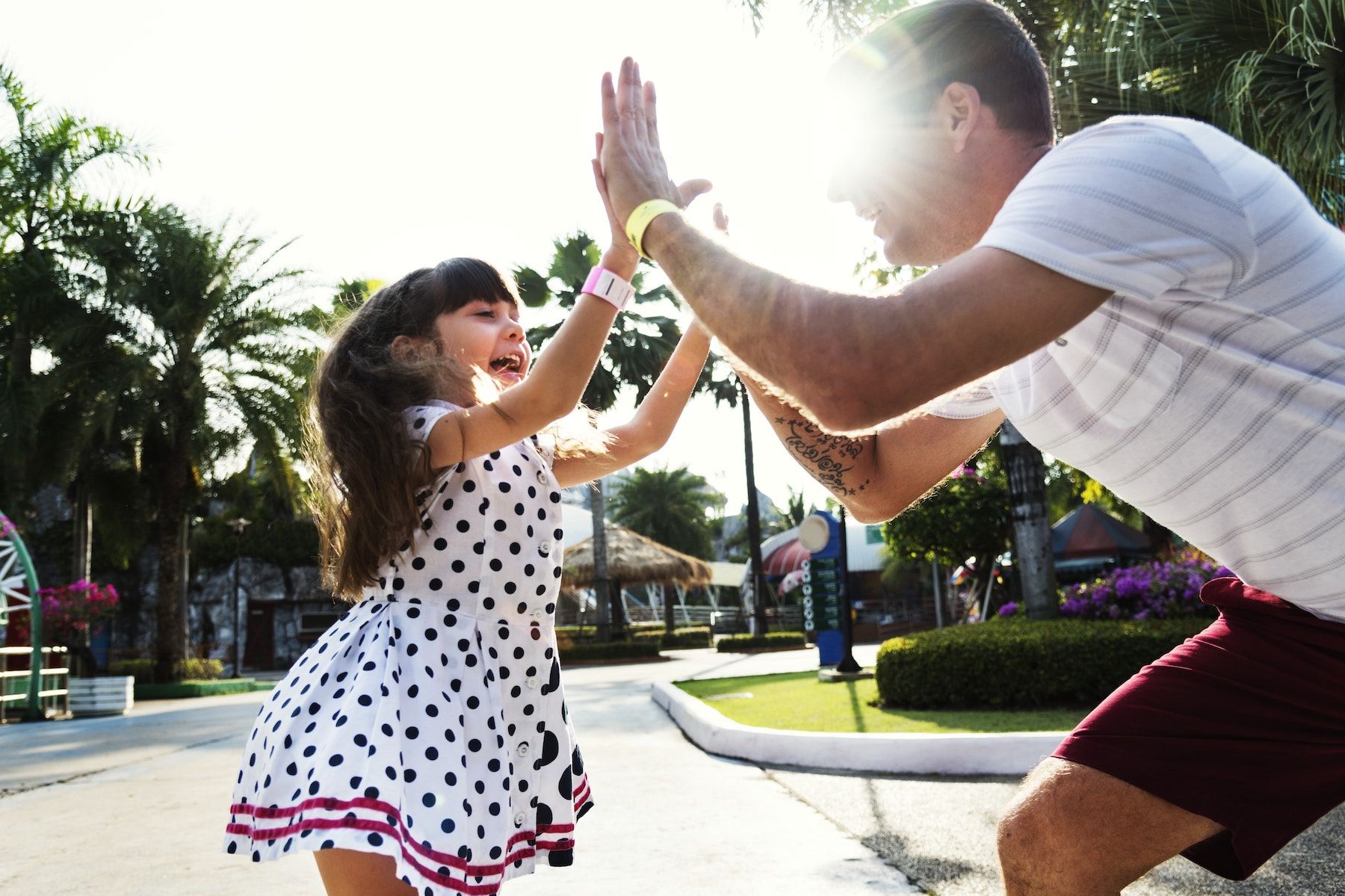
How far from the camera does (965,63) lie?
68.2 inches

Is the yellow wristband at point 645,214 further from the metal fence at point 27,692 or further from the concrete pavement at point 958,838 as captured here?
the metal fence at point 27,692

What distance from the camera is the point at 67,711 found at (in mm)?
15195

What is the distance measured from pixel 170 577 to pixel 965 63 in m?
21.0

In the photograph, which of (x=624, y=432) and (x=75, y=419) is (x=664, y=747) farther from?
(x=75, y=419)

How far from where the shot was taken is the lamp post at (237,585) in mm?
26056

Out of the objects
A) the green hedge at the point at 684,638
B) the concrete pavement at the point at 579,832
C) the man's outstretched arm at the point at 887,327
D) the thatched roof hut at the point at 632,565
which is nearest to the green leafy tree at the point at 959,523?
the concrete pavement at the point at 579,832

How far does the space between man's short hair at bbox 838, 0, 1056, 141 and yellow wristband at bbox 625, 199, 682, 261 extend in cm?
45

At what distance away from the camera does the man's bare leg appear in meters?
1.44

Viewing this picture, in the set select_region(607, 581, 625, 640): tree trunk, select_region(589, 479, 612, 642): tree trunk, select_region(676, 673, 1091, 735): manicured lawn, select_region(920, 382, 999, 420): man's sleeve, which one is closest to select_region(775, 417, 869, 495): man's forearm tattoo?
select_region(920, 382, 999, 420): man's sleeve

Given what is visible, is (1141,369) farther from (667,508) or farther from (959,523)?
(667,508)

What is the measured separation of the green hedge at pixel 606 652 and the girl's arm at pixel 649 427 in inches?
1021

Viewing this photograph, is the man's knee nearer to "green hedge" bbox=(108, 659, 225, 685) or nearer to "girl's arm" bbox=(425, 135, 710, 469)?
"girl's arm" bbox=(425, 135, 710, 469)

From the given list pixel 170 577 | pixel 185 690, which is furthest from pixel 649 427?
pixel 170 577

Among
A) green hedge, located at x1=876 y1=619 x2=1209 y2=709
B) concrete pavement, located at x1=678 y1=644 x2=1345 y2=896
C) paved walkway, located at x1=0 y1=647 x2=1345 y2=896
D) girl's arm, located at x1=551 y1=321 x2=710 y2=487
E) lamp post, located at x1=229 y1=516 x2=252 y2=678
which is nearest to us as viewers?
girl's arm, located at x1=551 y1=321 x2=710 y2=487
